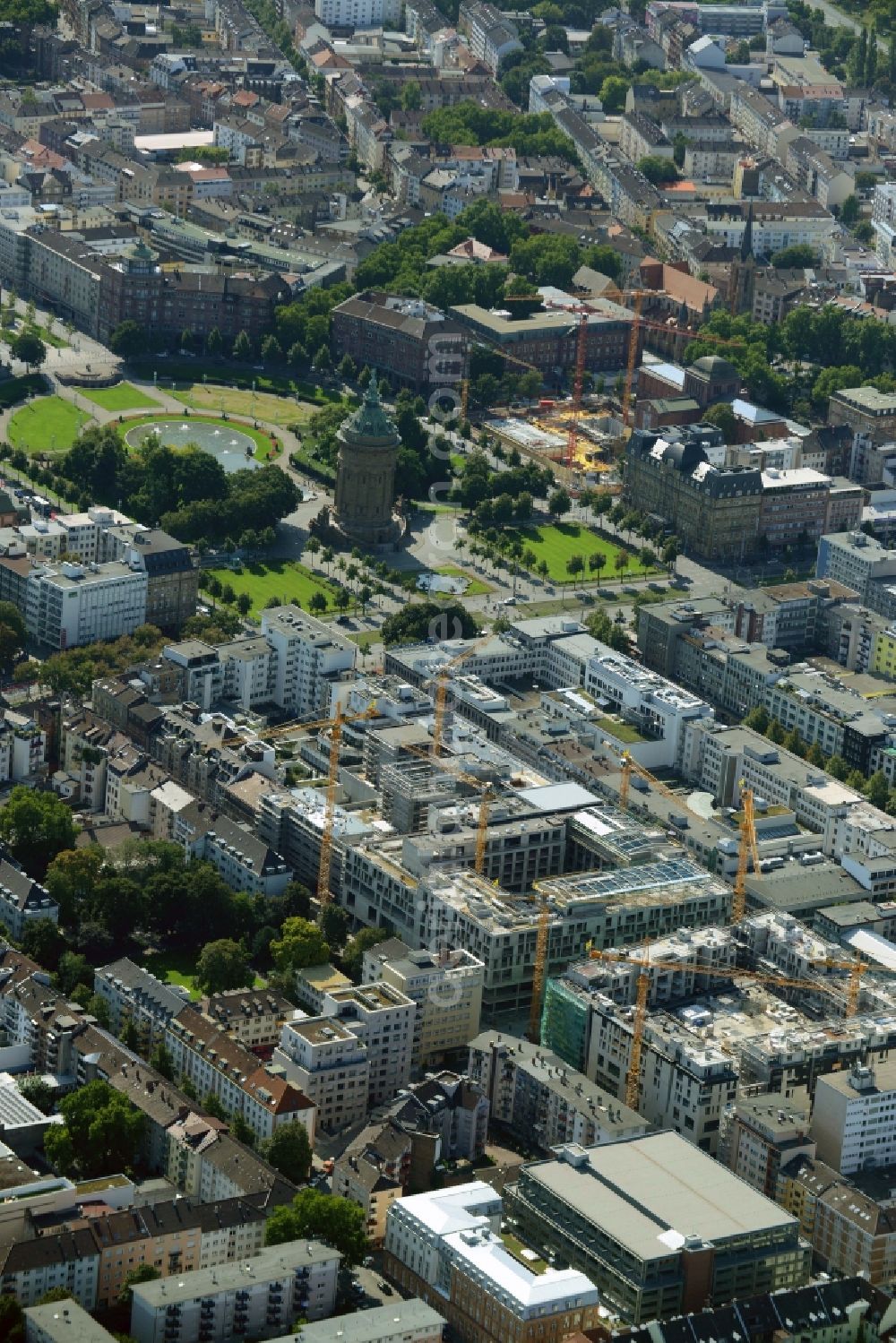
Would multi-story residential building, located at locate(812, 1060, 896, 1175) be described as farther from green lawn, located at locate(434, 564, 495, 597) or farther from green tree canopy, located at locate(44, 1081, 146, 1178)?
green lawn, located at locate(434, 564, 495, 597)

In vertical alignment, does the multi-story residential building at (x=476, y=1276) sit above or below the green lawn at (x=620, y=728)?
below

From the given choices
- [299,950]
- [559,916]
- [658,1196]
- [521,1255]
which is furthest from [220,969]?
[658,1196]

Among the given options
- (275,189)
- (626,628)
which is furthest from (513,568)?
(275,189)

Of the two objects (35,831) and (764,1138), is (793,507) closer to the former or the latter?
(35,831)

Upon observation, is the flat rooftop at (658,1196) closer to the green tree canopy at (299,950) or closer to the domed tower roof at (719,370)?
the green tree canopy at (299,950)

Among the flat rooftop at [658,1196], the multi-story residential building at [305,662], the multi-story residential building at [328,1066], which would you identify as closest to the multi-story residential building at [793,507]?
the multi-story residential building at [305,662]

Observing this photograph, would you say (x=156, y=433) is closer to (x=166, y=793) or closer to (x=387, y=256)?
(x=387, y=256)

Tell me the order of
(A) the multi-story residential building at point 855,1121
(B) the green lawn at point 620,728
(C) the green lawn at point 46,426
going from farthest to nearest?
(C) the green lawn at point 46,426, (B) the green lawn at point 620,728, (A) the multi-story residential building at point 855,1121
